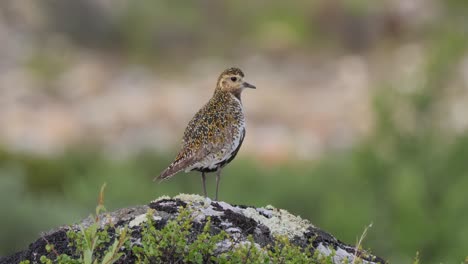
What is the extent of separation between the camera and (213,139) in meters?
7.99

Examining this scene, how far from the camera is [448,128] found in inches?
784

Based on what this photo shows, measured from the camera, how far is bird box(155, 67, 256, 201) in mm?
7906

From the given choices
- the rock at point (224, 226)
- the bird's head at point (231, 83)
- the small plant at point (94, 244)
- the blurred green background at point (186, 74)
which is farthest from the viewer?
the blurred green background at point (186, 74)

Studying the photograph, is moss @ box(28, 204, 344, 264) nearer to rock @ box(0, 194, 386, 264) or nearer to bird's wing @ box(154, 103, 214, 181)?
rock @ box(0, 194, 386, 264)

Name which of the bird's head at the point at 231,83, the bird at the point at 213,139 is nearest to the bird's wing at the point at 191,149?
the bird at the point at 213,139

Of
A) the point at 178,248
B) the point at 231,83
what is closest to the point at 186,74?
the point at 231,83

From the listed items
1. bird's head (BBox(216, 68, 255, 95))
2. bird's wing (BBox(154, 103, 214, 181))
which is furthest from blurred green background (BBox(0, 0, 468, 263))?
bird's wing (BBox(154, 103, 214, 181))

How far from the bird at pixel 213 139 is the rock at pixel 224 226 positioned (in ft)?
4.74

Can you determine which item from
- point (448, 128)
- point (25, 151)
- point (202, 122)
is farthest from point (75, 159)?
point (202, 122)

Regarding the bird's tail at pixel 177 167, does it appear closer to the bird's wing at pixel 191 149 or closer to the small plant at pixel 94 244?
the bird's wing at pixel 191 149

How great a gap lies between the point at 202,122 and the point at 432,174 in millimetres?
11691

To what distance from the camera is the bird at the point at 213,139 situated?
7906 mm

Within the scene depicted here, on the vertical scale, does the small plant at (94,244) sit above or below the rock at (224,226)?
below

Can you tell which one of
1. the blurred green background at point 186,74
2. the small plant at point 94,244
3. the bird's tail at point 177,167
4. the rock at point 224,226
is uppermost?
the blurred green background at point 186,74
